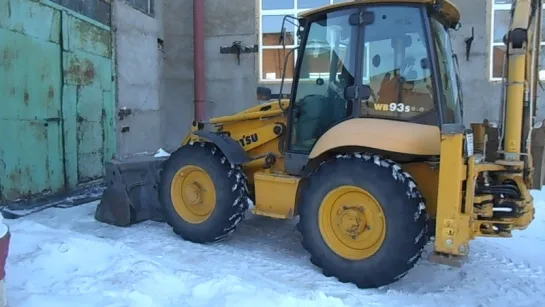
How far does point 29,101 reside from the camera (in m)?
6.23

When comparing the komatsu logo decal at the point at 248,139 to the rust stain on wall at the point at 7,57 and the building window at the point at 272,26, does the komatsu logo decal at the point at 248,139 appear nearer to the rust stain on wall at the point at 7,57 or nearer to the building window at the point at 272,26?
the rust stain on wall at the point at 7,57

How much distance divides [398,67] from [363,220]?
1.21 m

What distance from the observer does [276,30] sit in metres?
10.5

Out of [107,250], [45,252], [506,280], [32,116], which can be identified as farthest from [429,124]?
[32,116]

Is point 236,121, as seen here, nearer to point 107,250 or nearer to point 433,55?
point 107,250

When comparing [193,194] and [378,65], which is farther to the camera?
[193,194]

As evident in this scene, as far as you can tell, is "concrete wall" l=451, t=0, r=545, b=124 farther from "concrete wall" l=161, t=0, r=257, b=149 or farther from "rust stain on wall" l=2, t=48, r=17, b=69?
"rust stain on wall" l=2, t=48, r=17, b=69

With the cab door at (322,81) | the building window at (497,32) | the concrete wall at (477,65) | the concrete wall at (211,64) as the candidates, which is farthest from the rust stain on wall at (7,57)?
the building window at (497,32)


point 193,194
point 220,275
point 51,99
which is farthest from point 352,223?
point 51,99

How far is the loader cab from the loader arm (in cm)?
47

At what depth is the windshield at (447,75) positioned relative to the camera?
3928mm

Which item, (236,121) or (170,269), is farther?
(236,121)

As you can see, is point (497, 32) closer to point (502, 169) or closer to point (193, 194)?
point (502, 169)

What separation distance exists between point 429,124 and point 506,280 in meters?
1.36
